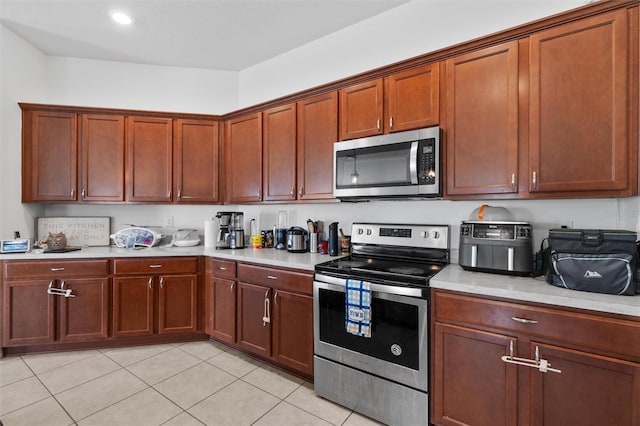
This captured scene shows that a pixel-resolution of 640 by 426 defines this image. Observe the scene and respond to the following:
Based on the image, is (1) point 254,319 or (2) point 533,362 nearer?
(2) point 533,362

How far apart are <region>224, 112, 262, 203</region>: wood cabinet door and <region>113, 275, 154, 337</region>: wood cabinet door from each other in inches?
46.1

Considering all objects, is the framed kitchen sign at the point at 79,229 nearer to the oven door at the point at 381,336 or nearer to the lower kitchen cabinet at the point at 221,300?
the lower kitchen cabinet at the point at 221,300

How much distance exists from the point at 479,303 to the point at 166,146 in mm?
3210

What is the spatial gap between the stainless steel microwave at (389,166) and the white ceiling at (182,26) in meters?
1.21

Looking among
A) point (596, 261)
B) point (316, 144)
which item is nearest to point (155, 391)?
point (316, 144)

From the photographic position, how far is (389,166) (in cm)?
216

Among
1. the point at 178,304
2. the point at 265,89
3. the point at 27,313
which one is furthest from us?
the point at 265,89

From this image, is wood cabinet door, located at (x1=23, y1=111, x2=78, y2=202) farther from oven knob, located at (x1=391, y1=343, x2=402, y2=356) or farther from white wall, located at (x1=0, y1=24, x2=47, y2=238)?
oven knob, located at (x1=391, y1=343, x2=402, y2=356)

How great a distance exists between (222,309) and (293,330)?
0.85 meters

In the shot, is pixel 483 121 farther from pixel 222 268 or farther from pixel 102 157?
pixel 102 157

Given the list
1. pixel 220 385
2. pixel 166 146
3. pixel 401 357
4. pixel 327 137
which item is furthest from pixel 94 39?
pixel 401 357

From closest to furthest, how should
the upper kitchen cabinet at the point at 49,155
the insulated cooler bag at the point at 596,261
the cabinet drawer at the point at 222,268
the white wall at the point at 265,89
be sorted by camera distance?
the insulated cooler bag at the point at 596,261 < the white wall at the point at 265,89 < the cabinet drawer at the point at 222,268 < the upper kitchen cabinet at the point at 49,155

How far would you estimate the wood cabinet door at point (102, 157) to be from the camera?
3.06m

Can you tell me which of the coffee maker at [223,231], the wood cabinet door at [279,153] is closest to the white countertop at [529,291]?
the wood cabinet door at [279,153]
